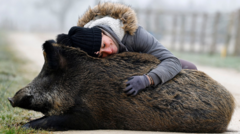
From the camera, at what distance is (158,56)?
319 cm

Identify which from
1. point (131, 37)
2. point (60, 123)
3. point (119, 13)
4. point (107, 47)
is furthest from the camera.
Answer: point (119, 13)

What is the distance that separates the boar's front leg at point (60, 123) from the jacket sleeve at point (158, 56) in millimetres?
991

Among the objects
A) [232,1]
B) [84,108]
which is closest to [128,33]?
[84,108]

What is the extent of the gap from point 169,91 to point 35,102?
5.27 feet

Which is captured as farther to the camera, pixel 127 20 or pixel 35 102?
pixel 127 20

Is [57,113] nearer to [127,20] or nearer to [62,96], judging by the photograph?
[62,96]

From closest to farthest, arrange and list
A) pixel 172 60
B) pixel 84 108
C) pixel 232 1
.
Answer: pixel 84 108 → pixel 172 60 → pixel 232 1

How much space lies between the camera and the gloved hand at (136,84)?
2.82 m

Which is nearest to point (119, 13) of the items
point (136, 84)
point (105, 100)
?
point (136, 84)

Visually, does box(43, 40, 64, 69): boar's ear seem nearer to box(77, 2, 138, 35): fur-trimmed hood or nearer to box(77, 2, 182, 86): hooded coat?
box(77, 2, 182, 86): hooded coat

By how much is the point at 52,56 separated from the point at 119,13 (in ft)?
3.52

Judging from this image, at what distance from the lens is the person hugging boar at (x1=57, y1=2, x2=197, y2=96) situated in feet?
9.45

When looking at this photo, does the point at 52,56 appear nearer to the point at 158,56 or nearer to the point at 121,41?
the point at 121,41

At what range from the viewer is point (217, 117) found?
9.76ft
